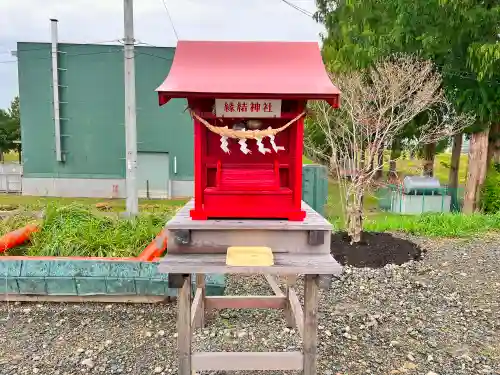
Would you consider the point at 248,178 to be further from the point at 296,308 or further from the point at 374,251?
the point at 374,251

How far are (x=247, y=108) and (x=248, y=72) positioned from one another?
0.80 ft

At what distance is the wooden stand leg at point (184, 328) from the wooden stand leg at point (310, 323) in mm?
855

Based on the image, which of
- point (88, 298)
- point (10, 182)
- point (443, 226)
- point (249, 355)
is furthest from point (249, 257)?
point (10, 182)

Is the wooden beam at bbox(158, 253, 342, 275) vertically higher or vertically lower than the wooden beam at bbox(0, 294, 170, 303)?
higher

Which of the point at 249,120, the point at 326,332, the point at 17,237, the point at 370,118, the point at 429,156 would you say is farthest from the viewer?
the point at 429,156

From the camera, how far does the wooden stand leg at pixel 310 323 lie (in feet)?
9.05

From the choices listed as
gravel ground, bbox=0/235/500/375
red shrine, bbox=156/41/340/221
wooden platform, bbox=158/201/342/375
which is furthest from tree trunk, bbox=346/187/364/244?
red shrine, bbox=156/41/340/221

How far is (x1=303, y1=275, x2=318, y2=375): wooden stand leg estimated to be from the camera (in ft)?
9.05

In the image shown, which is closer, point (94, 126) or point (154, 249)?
point (154, 249)

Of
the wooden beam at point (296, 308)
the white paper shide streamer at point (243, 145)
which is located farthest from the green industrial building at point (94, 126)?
the white paper shide streamer at point (243, 145)

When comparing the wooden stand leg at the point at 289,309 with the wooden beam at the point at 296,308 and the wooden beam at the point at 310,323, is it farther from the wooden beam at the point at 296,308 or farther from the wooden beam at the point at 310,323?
the wooden beam at the point at 310,323

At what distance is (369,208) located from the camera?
14.9m

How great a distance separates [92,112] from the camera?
1566 cm

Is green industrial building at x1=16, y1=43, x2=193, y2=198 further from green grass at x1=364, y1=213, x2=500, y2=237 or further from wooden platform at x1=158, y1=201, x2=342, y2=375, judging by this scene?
wooden platform at x1=158, y1=201, x2=342, y2=375
